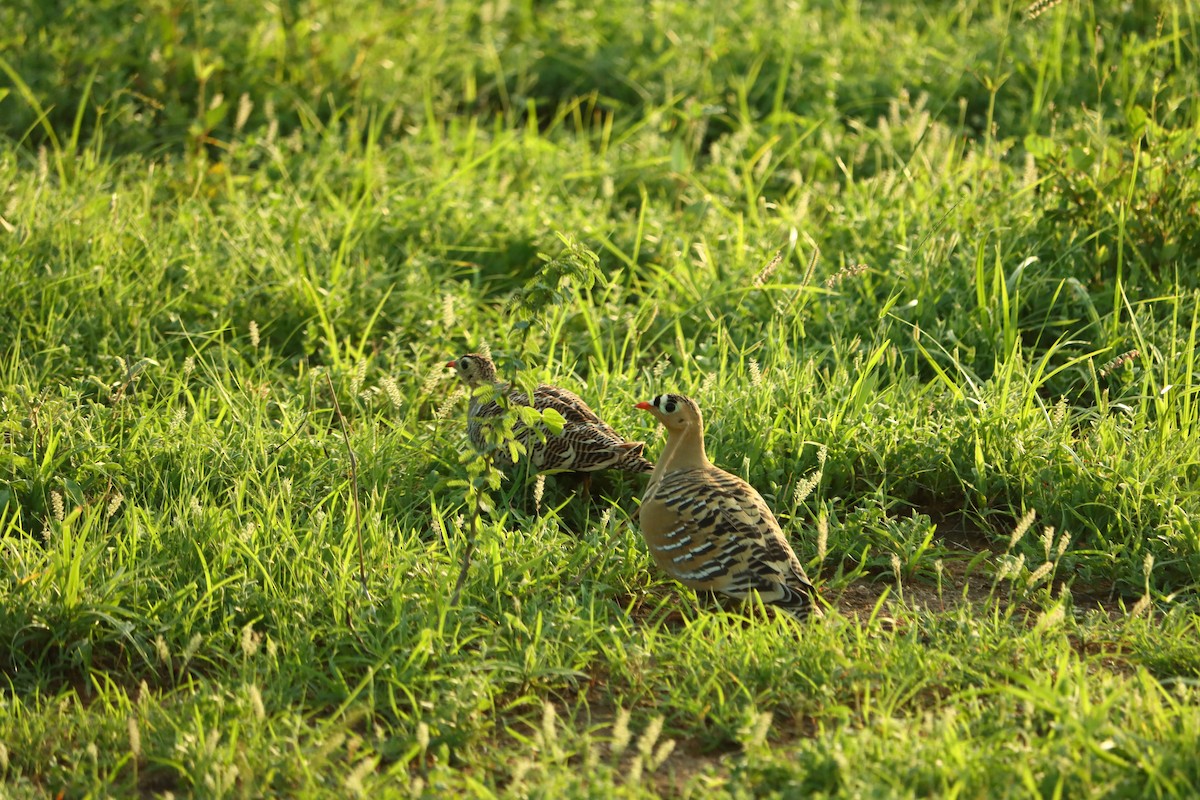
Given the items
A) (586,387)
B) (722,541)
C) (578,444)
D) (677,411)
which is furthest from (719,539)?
(586,387)

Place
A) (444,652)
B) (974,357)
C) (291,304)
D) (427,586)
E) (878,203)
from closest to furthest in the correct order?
(444,652), (427,586), (974,357), (291,304), (878,203)

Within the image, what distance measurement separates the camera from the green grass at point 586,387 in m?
3.71

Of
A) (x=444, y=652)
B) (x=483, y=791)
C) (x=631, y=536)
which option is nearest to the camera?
(x=483, y=791)

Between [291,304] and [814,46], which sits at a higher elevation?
[814,46]

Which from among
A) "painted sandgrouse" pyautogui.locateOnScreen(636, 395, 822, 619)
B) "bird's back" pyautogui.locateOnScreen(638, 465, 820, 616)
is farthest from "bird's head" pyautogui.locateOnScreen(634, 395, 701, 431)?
"bird's back" pyautogui.locateOnScreen(638, 465, 820, 616)

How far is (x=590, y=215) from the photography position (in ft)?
22.3

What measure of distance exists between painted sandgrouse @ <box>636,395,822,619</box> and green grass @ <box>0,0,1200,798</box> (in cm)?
11

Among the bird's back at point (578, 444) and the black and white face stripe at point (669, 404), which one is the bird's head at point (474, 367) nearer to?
the bird's back at point (578, 444)

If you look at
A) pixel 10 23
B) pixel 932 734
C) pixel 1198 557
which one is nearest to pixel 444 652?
pixel 932 734

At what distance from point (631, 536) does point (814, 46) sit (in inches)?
183

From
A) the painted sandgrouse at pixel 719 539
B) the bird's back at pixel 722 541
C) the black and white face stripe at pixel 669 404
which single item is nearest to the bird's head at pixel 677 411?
the black and white face stripe at pixel 669 404

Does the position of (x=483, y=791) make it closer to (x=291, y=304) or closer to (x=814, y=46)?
(x=291, y=304)

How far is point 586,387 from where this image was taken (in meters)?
5.50

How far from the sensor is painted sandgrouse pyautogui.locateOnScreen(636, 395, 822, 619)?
4.16 m
